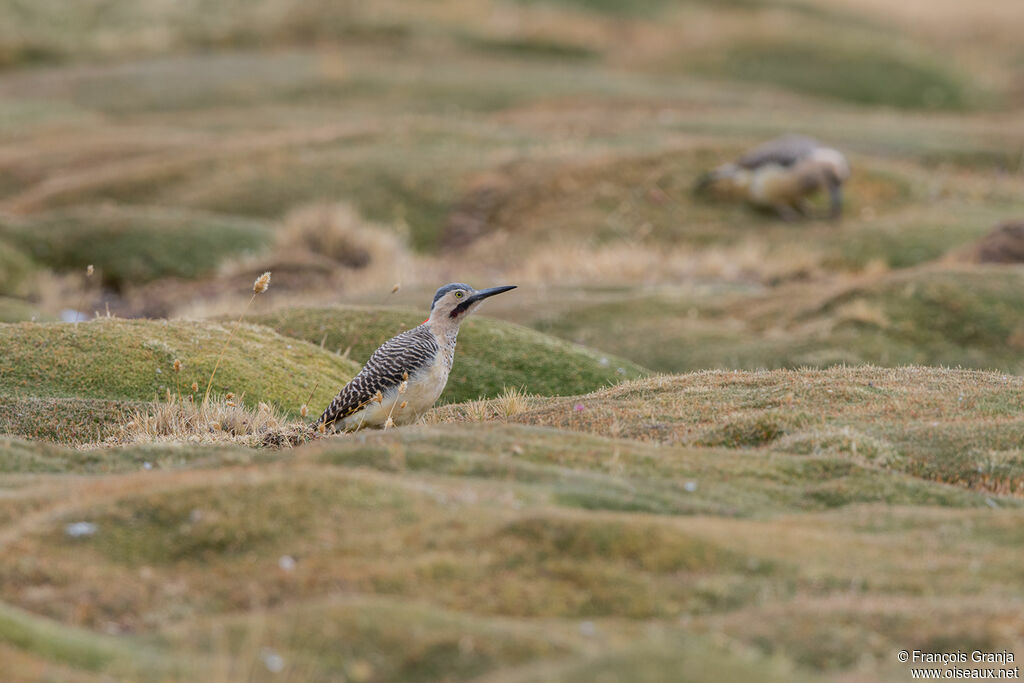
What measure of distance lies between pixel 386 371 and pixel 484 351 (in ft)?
18.2

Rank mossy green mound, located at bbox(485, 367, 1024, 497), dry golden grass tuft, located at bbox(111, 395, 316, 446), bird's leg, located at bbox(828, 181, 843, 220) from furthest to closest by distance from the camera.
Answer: bird's leg, located at bbox(828, 181, 843, 220), dry golden grass tuft, located at bbox(111, 395, 316, 446), mossy green mound, located at bbox(485, 367, 1024, 497)

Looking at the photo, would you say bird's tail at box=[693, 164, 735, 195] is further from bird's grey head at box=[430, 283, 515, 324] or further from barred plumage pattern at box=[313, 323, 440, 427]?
barred plumage pattern at box=[313, 323, 440, 427]

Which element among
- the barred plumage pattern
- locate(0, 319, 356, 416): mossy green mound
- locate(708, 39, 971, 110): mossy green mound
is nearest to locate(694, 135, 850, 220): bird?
locate(0, 319, 356, 416): mossy green mound

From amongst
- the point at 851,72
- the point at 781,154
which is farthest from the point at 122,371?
the point at 851,72

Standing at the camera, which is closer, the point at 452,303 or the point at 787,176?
the point at 452,303

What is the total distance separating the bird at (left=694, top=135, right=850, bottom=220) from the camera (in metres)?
30.9

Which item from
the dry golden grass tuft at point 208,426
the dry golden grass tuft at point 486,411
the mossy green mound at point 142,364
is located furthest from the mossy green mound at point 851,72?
the dry golden grass tuft at point 208,426

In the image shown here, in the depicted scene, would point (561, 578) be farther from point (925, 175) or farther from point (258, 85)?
point (258, 85)

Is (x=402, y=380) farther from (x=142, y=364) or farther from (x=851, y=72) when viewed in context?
(x=851, y=72)

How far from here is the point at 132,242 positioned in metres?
28.4

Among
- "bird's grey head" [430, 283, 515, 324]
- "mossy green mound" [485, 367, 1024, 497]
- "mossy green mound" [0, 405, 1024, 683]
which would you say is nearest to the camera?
"mossy green mound" [0, 405, 1024, 683]

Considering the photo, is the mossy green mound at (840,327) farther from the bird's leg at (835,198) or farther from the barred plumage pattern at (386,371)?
the barred plumage pattern at (386,371)

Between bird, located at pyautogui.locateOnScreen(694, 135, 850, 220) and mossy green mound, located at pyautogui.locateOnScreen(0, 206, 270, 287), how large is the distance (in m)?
11.8

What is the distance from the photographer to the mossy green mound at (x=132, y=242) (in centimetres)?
2775
